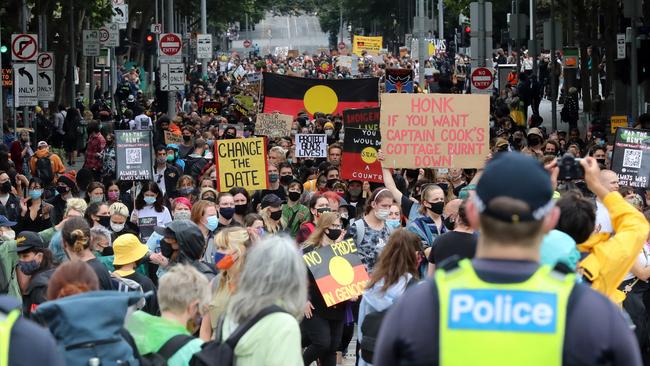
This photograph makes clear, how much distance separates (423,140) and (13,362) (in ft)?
31.8

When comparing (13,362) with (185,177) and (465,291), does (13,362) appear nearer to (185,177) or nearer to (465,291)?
(465,291)

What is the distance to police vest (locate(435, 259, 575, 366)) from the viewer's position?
3.85m

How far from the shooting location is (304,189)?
1639cm

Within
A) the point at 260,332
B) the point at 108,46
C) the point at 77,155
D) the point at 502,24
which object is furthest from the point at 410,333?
the point at 502,24

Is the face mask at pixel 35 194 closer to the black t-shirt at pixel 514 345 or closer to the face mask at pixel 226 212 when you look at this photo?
the face mask at pixel 226 212

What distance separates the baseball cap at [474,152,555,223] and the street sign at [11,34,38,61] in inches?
885

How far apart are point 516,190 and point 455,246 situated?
4.55 metres

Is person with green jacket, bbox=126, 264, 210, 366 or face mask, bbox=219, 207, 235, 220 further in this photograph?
face mask, bbox=219, 207, 235, 220

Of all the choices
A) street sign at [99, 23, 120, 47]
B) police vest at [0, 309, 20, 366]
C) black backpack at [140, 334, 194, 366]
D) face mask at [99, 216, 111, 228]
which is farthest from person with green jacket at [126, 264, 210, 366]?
street sign at [99, 23, 120, 47]

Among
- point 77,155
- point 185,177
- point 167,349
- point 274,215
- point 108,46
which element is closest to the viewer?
point 167,349

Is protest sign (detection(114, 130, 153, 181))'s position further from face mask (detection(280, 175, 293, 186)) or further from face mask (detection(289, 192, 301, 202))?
face mask (detection(289, 192, 301, 202))

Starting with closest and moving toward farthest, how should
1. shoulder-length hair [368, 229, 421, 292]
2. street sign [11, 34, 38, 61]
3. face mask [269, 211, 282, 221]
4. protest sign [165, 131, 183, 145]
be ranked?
shoulder-length hair [368, 229, 421, 292], face mask [269, 211, 282, 221], protest sign [165, 131, 183, 145], street sign [11, 34, 38, 61]

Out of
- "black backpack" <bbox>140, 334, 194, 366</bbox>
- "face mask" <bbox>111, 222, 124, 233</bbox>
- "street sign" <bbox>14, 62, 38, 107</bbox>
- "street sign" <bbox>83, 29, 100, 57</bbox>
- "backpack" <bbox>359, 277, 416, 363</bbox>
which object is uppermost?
"street sign" <bbox>83, 29, 100, 57</bbox>

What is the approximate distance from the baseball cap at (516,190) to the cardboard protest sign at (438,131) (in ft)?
32.2
